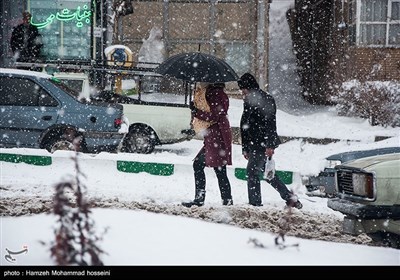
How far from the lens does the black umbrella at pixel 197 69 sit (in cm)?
891

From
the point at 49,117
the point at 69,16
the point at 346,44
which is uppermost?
the point at 69,16

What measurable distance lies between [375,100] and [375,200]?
10369 millimetres

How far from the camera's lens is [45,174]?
1034 centimetres

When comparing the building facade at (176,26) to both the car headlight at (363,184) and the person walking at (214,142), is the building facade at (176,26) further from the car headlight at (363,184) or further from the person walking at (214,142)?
the car headlight at (363,184)

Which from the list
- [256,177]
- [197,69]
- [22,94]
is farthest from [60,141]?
[256,177]

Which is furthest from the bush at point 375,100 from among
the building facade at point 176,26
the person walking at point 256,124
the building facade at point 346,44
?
the person walking at point 256,124

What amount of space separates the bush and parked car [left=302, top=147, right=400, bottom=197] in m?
6.78

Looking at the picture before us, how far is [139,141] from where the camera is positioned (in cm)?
1323

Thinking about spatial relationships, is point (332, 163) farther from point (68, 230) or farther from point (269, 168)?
point (68, 230)

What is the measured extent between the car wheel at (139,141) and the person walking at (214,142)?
4673 mm

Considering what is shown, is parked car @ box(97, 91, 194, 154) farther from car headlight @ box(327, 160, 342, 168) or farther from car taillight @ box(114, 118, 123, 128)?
car headlight @ box(327, 160, 342, 168)

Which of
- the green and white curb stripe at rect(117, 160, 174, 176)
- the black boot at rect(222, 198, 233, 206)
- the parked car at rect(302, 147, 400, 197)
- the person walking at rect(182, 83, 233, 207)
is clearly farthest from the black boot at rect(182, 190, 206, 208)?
the green and white curb stripe at rect(117, 160, 174, 176)

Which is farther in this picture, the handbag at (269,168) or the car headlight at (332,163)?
the car headlight at (332,163)
